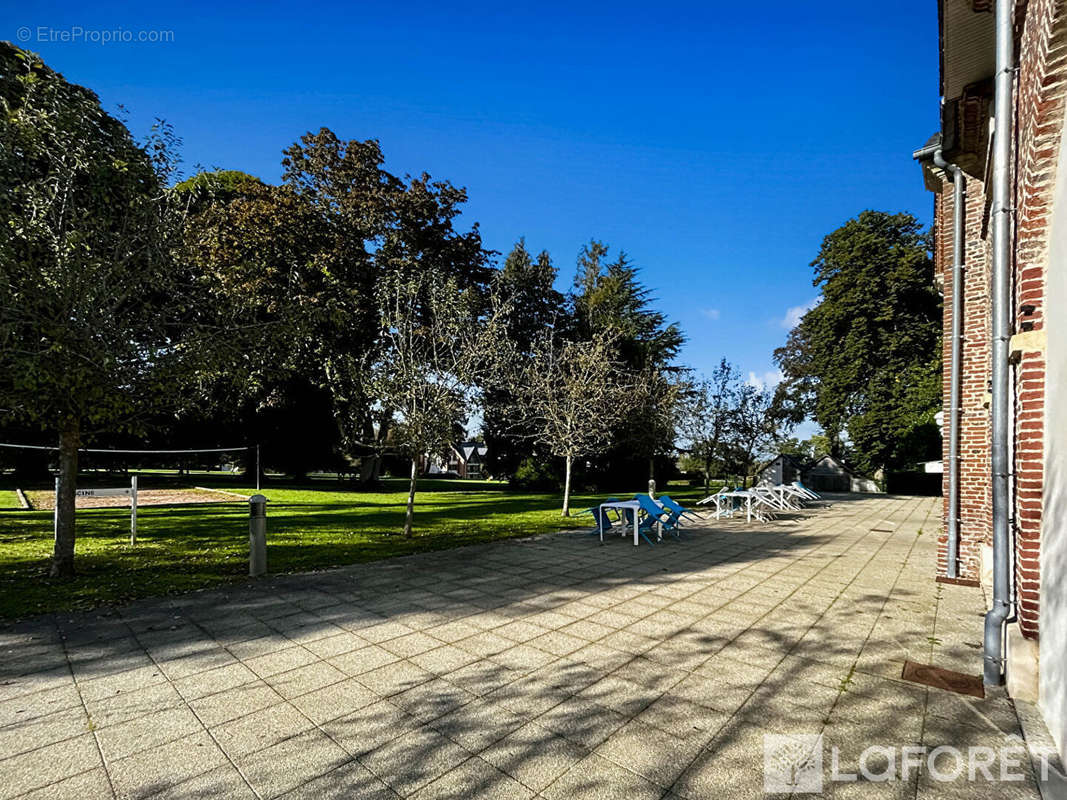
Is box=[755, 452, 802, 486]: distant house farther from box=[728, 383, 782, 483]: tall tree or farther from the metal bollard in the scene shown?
the metal bollard

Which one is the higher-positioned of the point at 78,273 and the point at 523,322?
the point at 523,322

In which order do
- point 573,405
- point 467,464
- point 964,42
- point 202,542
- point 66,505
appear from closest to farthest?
point 964,42 → point 66,505 → point 202,542 → point 573,405 → point 467,464

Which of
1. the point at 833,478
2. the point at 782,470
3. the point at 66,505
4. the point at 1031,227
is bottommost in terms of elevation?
the point at 833,478

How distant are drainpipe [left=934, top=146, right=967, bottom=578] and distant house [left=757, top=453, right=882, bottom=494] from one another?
2335cm

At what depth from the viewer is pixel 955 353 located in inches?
286

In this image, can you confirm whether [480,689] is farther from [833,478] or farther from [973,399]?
[833,478]

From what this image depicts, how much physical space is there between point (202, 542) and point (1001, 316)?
11.6m

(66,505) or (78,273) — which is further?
(66,505)

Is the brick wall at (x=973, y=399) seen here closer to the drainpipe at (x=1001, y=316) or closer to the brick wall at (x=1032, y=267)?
Result: the drainpipe at (x=1001, y=316)

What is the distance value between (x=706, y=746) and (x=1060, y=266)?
3529 millimetres

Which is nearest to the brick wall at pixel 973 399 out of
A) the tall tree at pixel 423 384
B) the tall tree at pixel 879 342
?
the tall tree at pixel 423 384

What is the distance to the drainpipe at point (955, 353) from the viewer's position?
23.1 ft

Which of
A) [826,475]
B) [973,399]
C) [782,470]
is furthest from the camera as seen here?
[826,475]

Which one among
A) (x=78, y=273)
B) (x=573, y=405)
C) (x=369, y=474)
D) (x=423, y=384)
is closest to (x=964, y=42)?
(x=423, y=384)
